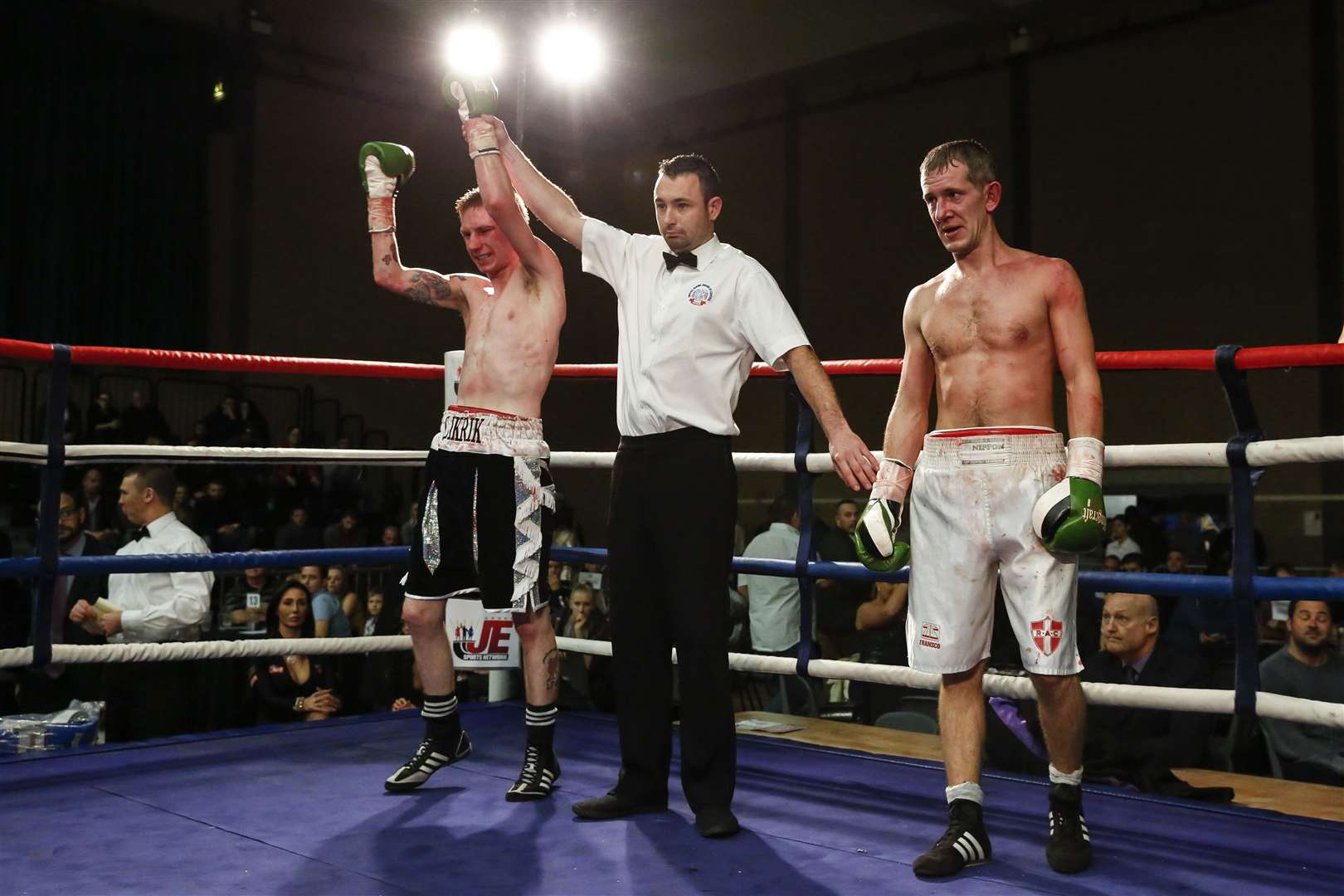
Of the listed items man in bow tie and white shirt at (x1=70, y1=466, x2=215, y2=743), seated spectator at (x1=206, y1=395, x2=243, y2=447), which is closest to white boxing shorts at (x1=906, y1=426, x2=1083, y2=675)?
man in bow tie and white shirt at (x1=70, y1=466, x2=215, y2=743)

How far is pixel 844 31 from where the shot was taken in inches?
409

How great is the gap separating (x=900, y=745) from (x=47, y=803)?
6.06ft

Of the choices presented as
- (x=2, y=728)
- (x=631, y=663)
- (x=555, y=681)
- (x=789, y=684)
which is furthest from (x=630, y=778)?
(x=789, y=684)

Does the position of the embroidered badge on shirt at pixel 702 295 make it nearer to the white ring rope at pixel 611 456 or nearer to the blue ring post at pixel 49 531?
the white ring rope at pixel 611 456

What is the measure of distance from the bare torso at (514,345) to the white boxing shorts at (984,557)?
880 millimetres

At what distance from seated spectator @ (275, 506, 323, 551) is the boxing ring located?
5100 mm

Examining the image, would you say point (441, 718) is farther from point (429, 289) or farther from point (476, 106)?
point (476, 106)

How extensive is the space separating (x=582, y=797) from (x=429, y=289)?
1156 mm

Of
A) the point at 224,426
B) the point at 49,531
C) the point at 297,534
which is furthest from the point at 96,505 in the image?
the point at 49,531

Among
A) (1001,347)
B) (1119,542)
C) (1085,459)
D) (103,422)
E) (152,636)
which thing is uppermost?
(103,422)

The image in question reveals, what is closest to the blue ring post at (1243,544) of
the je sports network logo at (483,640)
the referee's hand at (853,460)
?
the referee's hand at (853,460)

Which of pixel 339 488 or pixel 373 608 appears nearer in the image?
pixel 373 608

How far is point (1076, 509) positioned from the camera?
1.84 metres

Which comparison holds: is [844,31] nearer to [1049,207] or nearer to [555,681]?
[1049,207]
